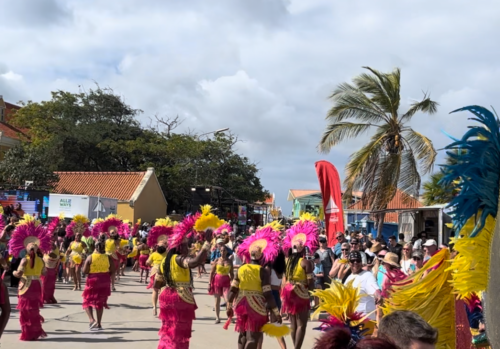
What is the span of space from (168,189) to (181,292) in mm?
34755

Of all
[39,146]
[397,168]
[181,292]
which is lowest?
[181,292]

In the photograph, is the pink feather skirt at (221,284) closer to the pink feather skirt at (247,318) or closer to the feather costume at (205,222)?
the feather costume at (205,222)

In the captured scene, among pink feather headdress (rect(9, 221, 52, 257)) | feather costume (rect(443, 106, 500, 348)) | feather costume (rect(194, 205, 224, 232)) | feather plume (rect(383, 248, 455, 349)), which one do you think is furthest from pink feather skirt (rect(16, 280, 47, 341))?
feather costume (rect(443, 106, 500, 348))

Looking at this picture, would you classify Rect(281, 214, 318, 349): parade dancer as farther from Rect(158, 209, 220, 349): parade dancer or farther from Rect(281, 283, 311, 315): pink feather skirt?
Rect(158, 209, 220, 349): parade dancer

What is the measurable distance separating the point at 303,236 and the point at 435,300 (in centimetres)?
509

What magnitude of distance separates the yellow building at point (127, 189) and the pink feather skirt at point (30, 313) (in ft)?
85.1

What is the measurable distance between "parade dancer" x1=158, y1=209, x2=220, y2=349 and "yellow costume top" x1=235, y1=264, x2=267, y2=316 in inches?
25.2

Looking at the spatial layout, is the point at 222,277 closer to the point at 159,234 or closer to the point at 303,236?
the point at 159,234

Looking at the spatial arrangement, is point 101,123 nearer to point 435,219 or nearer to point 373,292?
point 435,219

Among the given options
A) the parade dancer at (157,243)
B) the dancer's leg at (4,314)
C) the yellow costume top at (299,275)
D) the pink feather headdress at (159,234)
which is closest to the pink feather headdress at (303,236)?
the yellow costume top at (299,275)

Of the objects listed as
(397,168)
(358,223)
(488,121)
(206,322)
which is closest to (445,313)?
(488,121)

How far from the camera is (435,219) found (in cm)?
1708

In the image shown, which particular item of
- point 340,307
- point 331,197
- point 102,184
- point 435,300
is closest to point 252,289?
point 435,300

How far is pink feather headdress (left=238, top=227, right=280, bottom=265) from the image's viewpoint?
29.3 ft
